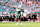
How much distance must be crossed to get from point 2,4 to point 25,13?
1.87 m

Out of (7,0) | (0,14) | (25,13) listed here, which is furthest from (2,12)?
(25,13)

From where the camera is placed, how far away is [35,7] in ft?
30.2

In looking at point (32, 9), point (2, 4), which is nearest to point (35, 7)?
point (32, 9)

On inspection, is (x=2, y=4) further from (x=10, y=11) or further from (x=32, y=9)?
(x=32, y=9)

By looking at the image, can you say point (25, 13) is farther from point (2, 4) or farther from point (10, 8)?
point (2, 4)

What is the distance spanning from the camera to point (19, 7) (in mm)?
9078

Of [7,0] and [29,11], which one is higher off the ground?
[7,0]

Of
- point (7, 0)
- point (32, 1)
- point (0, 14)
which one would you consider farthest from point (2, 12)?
point (32, 1)

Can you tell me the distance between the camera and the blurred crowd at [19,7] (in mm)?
9062

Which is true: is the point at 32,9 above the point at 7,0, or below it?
below

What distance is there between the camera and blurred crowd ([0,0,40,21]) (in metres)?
9.06

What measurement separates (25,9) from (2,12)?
5.71ft

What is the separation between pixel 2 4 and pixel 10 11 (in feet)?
2.69

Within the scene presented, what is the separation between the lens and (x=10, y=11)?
29.8ft
